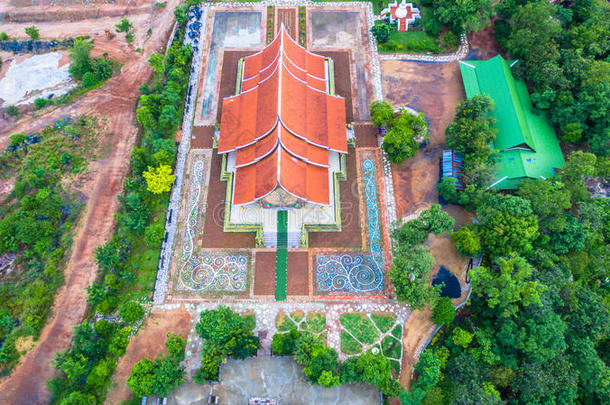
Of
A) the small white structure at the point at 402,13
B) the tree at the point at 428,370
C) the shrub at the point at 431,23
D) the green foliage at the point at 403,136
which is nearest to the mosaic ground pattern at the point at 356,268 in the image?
the green foliage at the point at 403,136

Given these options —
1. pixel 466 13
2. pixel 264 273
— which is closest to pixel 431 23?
pixel 466 13

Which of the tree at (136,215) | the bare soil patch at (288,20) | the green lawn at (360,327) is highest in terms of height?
the bare soil patch at (288,20)

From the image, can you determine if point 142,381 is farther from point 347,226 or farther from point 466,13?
point 466,13

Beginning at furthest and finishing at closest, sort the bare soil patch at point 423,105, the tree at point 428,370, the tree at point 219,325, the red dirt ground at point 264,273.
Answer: the bare soil patch at point 423,105
the red dirt ground at point 264,273
the tree at point 219,325
the tree at point 428,370

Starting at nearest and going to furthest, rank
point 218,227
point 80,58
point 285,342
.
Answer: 1. point 285,342
2. point 218,227
3. point 80,58

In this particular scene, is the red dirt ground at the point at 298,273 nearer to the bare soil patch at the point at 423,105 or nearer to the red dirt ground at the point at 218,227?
the red dirt ground at the point at 218,227

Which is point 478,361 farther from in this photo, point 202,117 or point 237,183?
point 202,117
